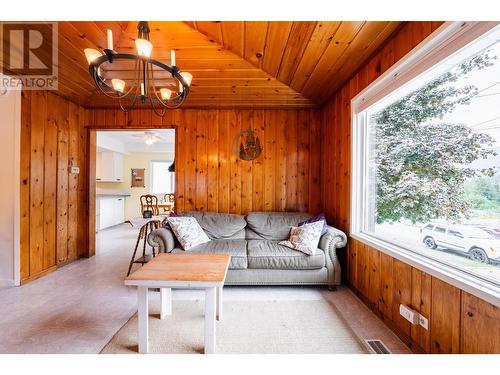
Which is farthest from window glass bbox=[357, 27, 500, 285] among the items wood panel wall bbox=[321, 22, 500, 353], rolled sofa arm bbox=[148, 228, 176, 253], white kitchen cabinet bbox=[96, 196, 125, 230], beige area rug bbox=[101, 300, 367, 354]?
white kitchen cabinet bbox=[96, 196, 125, 230]

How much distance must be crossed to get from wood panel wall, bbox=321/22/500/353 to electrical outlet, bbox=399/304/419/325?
0.12 feet

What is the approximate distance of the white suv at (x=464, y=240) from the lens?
1.22 metres

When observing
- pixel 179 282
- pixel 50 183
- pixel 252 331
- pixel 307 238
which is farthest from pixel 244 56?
pixel 50 183

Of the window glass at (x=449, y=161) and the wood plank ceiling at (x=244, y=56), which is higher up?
the wood plank ceiling at (x=244, y=56)

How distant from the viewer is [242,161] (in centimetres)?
342

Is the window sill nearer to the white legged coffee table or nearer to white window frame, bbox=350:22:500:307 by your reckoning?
white window frame, bbox=350:22:500:307

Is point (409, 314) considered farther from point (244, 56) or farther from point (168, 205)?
point (168, 205)

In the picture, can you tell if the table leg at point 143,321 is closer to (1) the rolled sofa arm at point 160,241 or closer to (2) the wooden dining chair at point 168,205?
(1) the rolled sofa arm at point 160,241

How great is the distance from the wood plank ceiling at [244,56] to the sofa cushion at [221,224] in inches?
66.4

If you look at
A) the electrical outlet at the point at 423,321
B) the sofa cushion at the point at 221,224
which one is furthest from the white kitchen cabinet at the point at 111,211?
the electrical outlet at the point at 423,321
